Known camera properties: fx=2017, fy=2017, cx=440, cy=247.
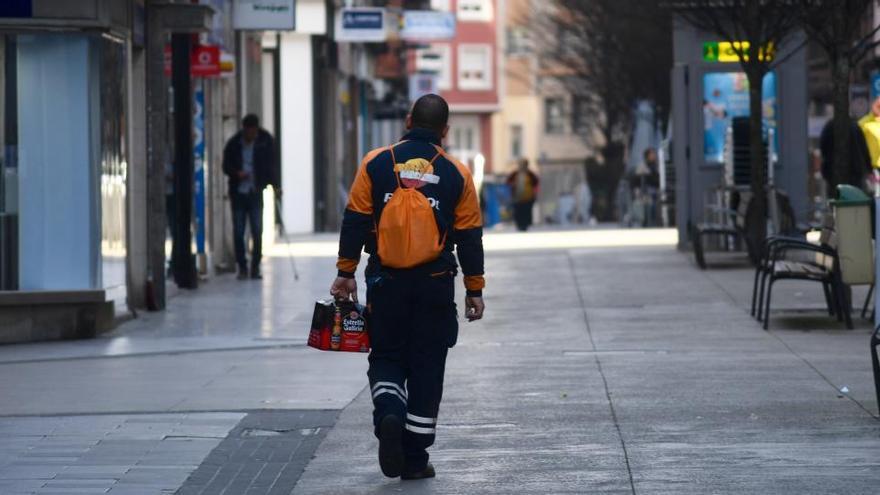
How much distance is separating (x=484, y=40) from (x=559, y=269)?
7957 cm

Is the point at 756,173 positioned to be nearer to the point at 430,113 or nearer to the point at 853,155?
the point at 853,155

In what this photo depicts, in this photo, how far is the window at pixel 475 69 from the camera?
4035 inches

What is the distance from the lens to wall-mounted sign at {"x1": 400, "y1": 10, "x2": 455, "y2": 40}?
47.4 m

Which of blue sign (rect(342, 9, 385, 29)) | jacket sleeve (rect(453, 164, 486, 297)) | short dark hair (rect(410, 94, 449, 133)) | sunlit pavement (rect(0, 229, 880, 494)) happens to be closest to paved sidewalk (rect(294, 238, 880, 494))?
sunlit pavement (rect(0, 229, 880, 494))

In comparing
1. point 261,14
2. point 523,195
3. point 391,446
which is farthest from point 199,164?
point 523,195

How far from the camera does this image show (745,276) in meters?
21.7

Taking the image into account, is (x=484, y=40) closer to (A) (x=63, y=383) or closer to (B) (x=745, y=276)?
(B) (x=745, y=276)

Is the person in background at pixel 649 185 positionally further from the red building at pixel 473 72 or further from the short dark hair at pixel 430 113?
the red building at pixel 473 72

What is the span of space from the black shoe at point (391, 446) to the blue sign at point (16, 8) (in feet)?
25.5

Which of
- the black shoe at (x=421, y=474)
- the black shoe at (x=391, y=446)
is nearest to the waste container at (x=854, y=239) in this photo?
the black shoe at (x=421, y=474)

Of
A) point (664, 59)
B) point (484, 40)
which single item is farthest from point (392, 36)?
point (484, 40)

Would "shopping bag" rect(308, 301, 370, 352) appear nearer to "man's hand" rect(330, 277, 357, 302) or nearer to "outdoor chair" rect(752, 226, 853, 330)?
"man's hand" rect(330, 277, 357, 302)

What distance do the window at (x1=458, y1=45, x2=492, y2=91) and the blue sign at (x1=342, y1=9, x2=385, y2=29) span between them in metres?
61.9

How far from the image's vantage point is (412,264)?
861 centimetres
